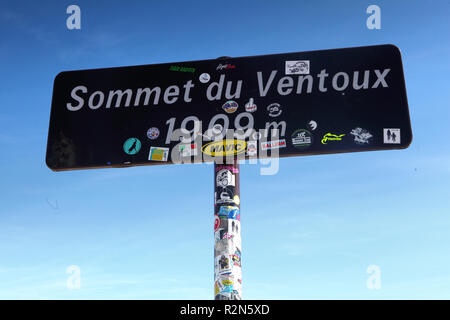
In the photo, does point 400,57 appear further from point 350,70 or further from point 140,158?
point 140,158

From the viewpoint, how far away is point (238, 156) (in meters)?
4.86

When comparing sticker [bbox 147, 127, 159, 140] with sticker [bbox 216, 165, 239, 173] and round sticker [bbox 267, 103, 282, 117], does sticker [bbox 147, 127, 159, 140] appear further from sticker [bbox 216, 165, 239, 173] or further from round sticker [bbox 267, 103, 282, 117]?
round sticker [bbox 267, 103, 282, 117]

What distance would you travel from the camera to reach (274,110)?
497 cm

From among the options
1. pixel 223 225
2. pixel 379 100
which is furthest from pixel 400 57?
pixel 223 225

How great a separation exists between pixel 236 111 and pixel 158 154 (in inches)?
41.5

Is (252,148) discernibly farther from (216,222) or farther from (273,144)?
(216,222)

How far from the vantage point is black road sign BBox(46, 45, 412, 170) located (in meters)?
4.82

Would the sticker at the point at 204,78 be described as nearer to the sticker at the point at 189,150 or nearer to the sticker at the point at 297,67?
the sticker at the point at 189,150

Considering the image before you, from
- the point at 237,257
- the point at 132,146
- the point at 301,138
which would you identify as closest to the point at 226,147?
the point at 301,138

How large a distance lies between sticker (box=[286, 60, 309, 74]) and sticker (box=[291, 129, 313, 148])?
74 centimetres

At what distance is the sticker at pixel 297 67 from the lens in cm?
504

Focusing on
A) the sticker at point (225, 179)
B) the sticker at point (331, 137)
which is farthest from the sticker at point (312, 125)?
the sticker at point (225, 179)

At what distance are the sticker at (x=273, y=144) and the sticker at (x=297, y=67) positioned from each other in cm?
87
